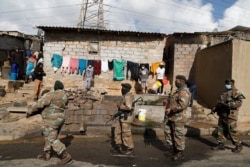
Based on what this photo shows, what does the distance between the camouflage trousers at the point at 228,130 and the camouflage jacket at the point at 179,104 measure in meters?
1.53

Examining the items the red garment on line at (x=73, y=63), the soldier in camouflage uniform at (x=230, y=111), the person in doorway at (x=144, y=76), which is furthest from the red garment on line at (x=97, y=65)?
the soldier in camouflage uniform at (x=230, y=111)

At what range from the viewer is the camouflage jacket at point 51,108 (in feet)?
21.9

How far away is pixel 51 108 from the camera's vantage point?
6727 mm

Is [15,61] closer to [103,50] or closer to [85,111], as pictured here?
[103,50]

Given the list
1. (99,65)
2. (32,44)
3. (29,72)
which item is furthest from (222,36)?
(32,44)

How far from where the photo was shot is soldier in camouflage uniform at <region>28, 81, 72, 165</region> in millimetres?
6629

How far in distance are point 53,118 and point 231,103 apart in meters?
4.34

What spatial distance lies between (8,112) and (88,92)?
12.1ft

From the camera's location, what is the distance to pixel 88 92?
1480cm

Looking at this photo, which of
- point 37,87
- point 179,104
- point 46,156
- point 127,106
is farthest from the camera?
point 37,87

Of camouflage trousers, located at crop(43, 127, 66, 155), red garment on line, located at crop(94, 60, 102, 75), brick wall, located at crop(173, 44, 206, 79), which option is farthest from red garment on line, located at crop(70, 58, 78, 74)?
camouflage trousers, located at crop(43, 127, 66, 155)

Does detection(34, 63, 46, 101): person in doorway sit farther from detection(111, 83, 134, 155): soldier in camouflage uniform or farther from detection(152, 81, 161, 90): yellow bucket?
detection(111, 83, 134, 155): soldier in camouflage uniform

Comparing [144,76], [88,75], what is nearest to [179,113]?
[144,76]

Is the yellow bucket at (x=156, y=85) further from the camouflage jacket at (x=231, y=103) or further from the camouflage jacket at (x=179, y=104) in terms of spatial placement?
the camouflage jacket at (x=179, y=104)
